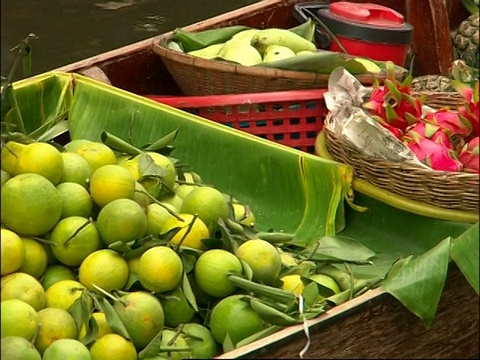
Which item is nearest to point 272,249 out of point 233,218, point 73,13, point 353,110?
point 233,218

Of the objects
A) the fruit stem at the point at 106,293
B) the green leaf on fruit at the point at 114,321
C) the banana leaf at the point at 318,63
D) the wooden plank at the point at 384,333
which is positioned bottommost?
the wooden plank at the point at 384,333

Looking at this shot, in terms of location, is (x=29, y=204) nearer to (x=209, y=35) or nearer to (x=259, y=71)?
(x=259, y=71)

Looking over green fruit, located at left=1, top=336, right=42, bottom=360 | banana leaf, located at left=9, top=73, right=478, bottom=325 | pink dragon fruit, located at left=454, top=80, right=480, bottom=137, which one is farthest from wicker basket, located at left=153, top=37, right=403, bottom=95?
green fruit, located at left=1, top=336, right=42, bottom=360

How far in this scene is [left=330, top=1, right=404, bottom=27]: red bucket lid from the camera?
269cm

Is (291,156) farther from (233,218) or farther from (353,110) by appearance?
(233,218)

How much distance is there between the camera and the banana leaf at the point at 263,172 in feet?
6.31

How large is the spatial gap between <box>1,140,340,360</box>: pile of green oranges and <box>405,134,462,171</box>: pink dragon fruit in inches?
14.1

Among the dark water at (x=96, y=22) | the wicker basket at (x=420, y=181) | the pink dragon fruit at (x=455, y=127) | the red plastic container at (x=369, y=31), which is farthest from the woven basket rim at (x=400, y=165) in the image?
the dark water at (x=96, y=22)

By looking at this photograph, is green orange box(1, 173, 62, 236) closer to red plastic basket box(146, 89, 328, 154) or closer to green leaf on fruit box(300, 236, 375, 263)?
green leaf on fruit box(300, 236, 375, 263)

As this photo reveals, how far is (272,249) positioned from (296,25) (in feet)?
4.82

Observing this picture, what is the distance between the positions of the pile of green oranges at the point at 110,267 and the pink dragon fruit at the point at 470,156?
1.36 ft

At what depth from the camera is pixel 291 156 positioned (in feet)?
6.59

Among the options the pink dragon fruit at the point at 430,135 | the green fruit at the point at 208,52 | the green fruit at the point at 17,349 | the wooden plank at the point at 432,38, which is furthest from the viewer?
the wooden plank at the point at 432,38

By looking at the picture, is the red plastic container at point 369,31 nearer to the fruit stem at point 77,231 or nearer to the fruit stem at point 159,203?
the fruit stem at point 159,203
